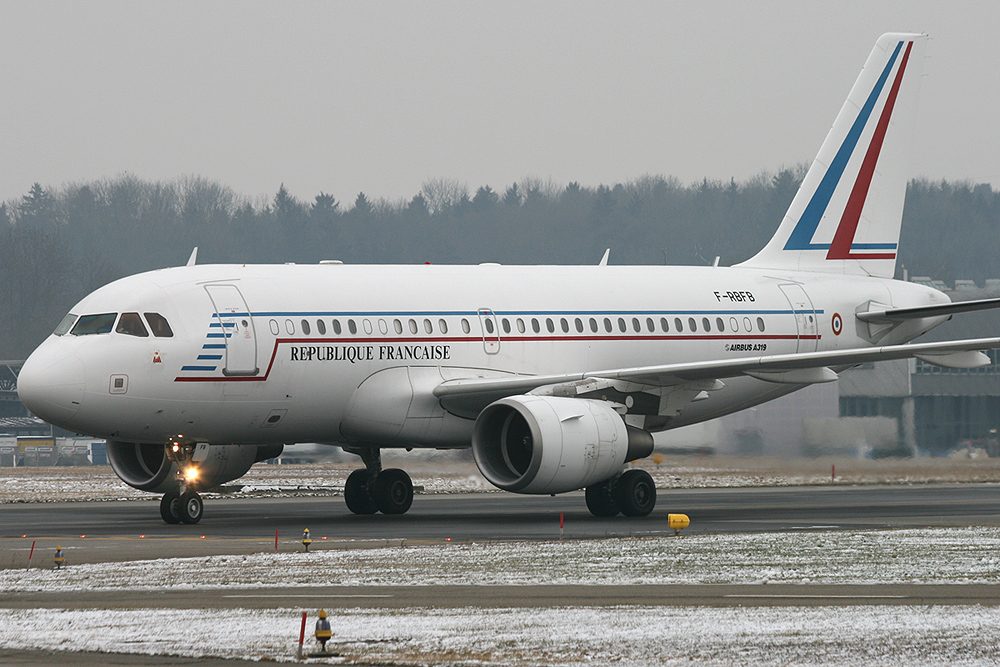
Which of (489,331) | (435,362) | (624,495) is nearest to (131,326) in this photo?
(435,362)

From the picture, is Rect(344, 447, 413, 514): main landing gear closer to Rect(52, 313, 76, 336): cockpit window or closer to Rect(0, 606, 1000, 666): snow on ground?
Rect(52, 313, 76, 336): cockpit window

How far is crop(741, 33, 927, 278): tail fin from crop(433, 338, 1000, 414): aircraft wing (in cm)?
712

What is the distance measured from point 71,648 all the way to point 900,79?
26.1 m

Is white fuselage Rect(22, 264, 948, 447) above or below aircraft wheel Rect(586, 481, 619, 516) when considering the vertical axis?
above

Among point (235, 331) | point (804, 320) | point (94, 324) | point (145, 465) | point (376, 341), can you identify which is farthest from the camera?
point (804, 320)

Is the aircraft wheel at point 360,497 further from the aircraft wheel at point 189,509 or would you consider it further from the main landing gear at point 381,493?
the aircraft wheel at point 189,509

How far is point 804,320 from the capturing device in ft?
103

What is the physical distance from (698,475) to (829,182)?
351 inches

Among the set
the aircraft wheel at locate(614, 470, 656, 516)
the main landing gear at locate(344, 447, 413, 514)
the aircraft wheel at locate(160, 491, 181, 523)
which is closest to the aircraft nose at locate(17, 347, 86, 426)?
the aircraft wheel at locate(160, 491, 181, 523)

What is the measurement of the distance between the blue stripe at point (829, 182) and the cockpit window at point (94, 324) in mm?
15733

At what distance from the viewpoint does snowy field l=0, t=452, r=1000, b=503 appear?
3447 centimetres

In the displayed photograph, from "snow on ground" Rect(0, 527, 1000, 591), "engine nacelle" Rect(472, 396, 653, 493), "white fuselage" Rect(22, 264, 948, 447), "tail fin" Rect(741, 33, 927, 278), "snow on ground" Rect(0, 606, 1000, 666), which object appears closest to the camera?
"snow on ground" Rect(0, 606, 1000, 666)

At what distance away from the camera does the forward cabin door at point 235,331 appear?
2433 cm

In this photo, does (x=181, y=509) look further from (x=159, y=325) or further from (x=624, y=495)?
(x=624, y=495)
